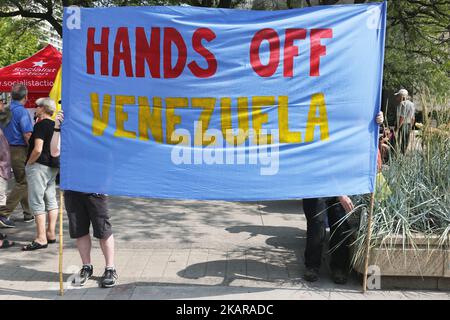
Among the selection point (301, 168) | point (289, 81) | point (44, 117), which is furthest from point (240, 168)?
point (44, 117)

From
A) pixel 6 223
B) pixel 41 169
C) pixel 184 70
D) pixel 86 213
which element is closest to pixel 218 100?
pixel 184 70

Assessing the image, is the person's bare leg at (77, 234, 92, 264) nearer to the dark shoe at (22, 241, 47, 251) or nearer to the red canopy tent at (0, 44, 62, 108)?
the dark shoe at (22, 241, 47, 251)

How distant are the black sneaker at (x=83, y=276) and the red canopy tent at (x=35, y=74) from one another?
22.6 ft

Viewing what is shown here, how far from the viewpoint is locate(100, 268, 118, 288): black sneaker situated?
4.71m

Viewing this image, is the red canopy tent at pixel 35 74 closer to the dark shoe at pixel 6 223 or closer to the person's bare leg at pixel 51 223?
the dark shoe at pixel 6 223

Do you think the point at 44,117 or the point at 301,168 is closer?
the point at 301,168

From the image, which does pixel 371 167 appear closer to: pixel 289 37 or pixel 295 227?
pixel 289 37

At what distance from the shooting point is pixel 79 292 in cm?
462

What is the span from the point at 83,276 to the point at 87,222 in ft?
1.79

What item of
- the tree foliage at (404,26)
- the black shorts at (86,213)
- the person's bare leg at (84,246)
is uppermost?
the tree foliage at (404,26)

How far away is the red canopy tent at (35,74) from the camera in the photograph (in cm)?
1085

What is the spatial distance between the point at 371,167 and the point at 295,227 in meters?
2.55

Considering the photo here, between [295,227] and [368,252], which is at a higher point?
[368,252]

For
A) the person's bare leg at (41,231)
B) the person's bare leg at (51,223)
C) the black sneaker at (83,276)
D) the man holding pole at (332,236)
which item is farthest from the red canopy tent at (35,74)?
the man holding pole at (332,236)
